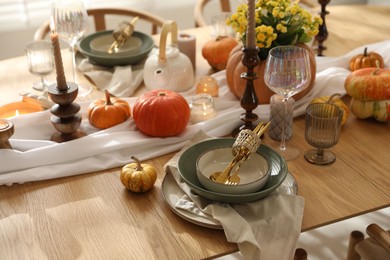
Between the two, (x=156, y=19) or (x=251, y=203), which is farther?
(x=156, y=19)

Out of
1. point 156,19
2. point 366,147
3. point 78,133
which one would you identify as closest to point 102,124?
point 78,133

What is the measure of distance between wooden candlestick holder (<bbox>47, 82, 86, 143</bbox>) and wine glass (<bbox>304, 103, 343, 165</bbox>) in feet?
1.94

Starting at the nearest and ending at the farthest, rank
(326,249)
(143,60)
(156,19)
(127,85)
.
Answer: (127,85) < (143,60) < (326,249) < (156,19)

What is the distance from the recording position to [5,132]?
1316mm

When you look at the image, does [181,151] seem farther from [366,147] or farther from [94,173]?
[366,147]

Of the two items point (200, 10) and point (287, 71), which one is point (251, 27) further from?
point (200, 10)

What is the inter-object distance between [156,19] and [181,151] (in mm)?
1133

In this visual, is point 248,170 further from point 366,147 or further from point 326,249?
point 326,249

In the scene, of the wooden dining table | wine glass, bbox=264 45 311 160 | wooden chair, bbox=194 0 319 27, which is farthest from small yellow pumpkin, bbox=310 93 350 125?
wooden chair, bbox=194 0 319 27

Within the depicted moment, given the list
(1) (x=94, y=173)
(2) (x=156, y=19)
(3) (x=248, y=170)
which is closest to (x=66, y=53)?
(2) (x=156, y=19)

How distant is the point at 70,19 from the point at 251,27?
65cm

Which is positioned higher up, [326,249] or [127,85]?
[127,85]

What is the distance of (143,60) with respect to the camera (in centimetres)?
189

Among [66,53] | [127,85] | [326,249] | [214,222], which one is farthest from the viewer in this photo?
[326,249]
